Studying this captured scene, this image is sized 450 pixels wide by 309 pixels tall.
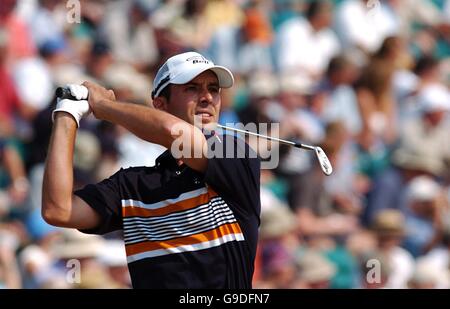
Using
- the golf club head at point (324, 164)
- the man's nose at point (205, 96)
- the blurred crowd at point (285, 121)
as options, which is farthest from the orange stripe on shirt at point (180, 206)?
the blurred crowd at point (285, 121)

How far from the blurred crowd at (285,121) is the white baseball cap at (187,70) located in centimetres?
301

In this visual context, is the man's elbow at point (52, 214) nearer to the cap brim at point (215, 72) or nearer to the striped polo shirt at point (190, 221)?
the striped polo shirt at point (190, 221)

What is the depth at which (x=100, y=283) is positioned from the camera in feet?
23.4

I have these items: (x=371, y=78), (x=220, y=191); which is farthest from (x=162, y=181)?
(x=371, y=78)

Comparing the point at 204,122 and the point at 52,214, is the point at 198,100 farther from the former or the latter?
Result: the point at 52,214

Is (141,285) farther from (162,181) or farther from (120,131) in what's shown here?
(120,131)

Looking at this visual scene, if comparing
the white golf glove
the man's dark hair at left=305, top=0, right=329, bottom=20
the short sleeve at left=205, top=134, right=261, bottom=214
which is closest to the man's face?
the short sleeve at left=205, top=134, right=261, bottom=214

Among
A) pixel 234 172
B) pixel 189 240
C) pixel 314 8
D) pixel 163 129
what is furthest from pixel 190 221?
pixel 314 8

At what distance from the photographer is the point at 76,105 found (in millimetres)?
4121

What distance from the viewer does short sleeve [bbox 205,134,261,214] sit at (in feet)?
13.2

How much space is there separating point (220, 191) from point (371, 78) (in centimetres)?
607

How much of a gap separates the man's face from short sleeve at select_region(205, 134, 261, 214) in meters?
0.12

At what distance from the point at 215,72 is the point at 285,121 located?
4.87 meters

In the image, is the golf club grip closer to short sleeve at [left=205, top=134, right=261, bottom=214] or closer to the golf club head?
short sleeve at [left=205, top=134, right=261, bottom=214]
